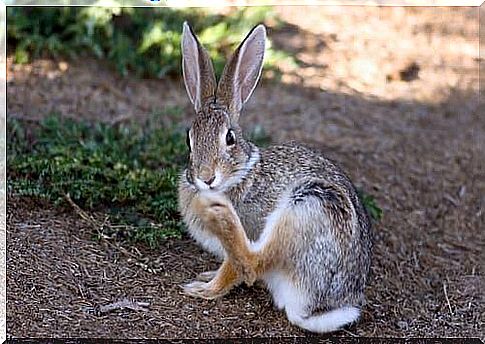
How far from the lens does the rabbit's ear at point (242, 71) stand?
4.38m


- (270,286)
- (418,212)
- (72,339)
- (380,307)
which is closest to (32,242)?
(72,339)

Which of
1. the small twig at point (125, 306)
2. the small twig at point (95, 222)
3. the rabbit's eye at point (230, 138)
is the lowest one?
the small twig at point (125, 306)

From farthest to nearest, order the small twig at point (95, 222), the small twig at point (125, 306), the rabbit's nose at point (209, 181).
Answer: the small twig at point (95, 222)
the small twig at point (125, 306)
the rabbit's nose at point (209, 181)

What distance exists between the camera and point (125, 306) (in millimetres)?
4348

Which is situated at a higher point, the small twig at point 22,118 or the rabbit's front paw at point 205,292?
the small twig at point 22,118

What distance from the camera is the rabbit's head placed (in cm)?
413

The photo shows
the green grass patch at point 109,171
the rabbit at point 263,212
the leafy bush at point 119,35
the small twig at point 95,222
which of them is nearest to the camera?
the rabbit at point 263,212

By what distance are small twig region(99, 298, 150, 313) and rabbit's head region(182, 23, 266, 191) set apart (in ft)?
2.16

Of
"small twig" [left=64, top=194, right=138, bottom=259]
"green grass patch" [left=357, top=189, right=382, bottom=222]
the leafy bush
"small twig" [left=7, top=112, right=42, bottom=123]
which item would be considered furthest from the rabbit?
the leafy bush

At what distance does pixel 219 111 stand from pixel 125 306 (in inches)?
40.2

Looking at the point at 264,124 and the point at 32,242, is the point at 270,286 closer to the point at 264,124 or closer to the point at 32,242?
the point at 32,242

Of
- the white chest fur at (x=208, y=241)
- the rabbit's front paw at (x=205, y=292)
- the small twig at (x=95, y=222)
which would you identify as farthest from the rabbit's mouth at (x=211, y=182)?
the small twig at (x=95, y=222)

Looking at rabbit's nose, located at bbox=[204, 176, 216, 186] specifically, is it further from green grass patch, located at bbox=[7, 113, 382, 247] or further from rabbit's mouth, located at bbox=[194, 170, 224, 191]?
green grass patch, located at bbox=[7, 113, 382, 247]

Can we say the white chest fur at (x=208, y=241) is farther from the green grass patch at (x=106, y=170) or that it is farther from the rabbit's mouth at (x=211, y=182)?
the green grass patch at (x=106, y=170)
